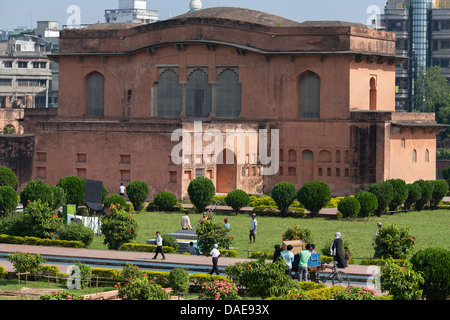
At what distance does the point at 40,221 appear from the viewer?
Answer: 28.1 m

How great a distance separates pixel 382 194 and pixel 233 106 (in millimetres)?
10813

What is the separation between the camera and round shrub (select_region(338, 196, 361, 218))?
34.8m

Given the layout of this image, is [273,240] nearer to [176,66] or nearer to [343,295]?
[343,295]

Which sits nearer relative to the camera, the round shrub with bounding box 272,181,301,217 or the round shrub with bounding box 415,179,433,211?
the round shrub with bounding box 272,181,301,217

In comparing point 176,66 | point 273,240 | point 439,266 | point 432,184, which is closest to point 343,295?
point 439,266

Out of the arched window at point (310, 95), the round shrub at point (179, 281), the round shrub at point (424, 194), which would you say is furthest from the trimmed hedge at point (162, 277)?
the arched window at point (310, 95)

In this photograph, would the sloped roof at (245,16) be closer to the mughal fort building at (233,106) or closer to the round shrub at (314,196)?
the mughal fort building at (233,106)

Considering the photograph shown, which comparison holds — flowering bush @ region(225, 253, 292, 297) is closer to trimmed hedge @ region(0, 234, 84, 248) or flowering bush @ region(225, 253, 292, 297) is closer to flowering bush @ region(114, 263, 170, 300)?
flowering bush @ region(114, 263, 170, 300)

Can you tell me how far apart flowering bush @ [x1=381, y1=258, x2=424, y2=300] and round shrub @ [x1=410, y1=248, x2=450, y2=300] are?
42cm

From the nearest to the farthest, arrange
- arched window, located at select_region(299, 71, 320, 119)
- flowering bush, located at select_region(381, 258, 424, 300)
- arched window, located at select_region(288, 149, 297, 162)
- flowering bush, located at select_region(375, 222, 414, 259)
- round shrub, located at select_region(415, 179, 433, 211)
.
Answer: flowering bush, located at select_region(381, 258, 424, 300)
flowering bush, located at select_region(375, 222, 414, 259)
round shrub, located at select_region(415, 179, 433, 211)
arched window, located at select_region(299, 71, 320, 119)
arched window, located at select_region(288, 149, 297, 162)

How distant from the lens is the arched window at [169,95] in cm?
4606

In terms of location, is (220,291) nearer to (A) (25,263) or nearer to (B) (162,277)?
(B) (162,277)

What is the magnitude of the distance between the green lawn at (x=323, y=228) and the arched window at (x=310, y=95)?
740 centimetres

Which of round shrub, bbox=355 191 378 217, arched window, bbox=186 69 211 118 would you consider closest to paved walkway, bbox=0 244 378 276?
round shrub, bbox=355 191 378 217
